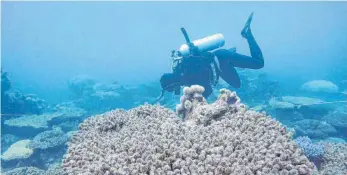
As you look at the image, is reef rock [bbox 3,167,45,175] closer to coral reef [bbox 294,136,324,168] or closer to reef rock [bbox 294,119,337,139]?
coral reef [bbox 294,136,324,168]

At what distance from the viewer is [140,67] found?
223 ft

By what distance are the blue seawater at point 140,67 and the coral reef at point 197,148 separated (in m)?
0.76

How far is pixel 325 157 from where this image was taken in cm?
602

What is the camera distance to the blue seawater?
34.5ft

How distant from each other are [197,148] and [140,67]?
65.8 metres

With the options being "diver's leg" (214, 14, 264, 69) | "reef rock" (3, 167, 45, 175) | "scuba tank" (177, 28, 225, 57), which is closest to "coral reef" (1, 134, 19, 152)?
"reef rock" (3, 167, 45, 175)

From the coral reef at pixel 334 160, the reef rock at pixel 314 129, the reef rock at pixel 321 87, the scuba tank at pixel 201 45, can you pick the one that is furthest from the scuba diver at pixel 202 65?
the reef rock at pixel 321 87

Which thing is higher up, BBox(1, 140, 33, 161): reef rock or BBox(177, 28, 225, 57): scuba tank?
Answer: BBox(177, 28, 225, 57): scuba tank

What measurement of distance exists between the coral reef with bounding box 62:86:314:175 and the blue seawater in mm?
758

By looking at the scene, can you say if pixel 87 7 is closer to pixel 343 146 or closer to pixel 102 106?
pixel 102 106

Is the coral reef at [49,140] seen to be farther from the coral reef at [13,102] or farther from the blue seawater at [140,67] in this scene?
the coral reef at [13,102]

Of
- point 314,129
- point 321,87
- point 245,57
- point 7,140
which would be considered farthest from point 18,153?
point 321,87

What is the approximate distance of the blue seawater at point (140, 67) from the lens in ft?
34.5

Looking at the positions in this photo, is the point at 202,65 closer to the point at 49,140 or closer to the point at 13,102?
the point at 49,140
